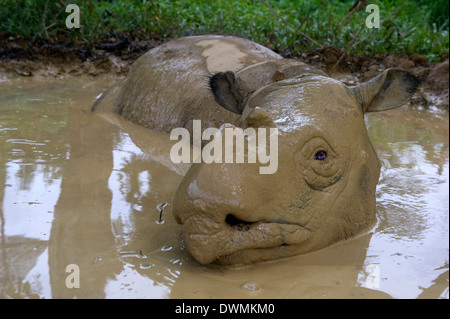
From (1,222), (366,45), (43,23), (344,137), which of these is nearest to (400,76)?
(344,137)

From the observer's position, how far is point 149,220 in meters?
4.34

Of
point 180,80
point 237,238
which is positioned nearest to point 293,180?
point 237,238

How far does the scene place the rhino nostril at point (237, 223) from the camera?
3476 mm

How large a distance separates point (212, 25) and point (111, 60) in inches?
66.9

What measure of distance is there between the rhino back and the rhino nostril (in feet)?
8.46

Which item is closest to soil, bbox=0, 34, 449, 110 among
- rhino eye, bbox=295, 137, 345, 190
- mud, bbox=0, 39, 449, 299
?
mud, bbox=0, 39, 449, 299

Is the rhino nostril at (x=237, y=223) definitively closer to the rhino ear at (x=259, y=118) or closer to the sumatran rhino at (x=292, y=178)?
the sumatran rhino at (x=292, y=178)

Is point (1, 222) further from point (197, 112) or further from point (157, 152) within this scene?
point (197, 112)

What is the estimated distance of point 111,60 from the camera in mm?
9695

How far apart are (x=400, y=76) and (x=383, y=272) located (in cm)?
152

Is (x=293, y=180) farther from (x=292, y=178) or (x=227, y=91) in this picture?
(x=227, y=91)

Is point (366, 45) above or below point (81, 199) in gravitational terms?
above

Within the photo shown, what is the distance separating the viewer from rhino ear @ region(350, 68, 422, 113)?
14.8ft

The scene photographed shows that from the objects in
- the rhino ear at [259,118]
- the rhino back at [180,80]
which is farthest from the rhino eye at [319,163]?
the rhino back at [180,80]
